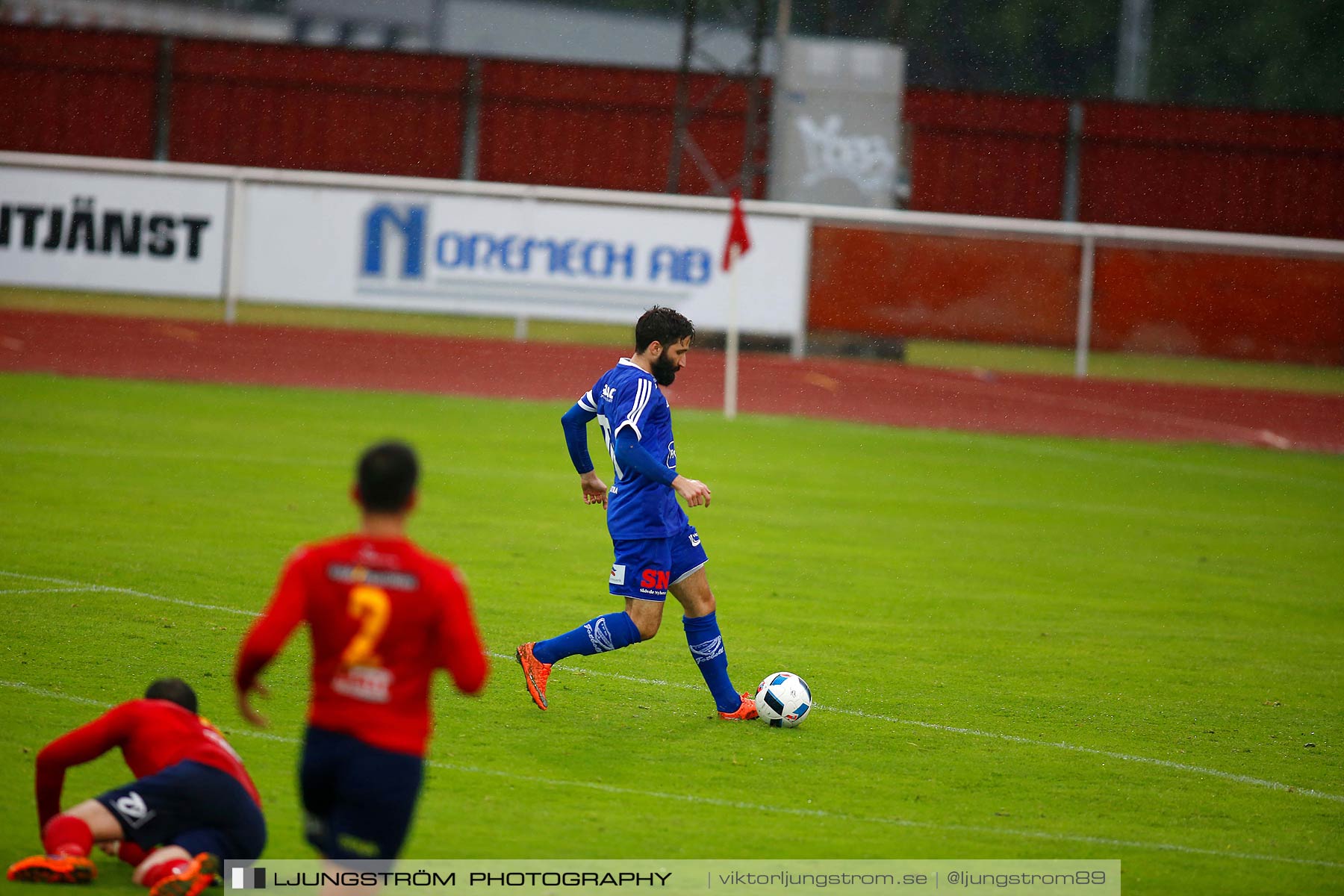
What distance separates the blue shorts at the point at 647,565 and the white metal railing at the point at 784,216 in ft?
58.8

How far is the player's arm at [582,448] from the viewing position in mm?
7578

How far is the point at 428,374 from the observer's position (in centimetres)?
2380

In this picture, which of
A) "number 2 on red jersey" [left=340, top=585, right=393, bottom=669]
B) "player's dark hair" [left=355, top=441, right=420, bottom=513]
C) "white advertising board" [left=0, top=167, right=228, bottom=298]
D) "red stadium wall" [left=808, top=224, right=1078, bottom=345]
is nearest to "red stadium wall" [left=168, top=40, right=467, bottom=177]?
"white advertising board" [left=0, top=167, right=228, bottom=298]

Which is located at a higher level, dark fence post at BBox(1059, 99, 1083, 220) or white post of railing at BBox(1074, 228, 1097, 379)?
dark fence post at BBox(1059, 99, 1083, 220)

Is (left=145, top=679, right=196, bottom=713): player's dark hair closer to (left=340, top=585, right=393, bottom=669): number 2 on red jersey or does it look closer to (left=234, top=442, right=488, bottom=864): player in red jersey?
(left=234, top=442, right=488, bottom=864): player in red jersey

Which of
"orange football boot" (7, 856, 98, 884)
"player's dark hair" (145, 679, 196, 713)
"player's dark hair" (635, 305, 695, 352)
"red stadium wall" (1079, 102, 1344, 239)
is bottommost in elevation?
"orange football boot" (7, 856, 98, 884)

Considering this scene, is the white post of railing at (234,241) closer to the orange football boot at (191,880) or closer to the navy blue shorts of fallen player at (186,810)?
the navy blue shorts of fallen player at (186,810)

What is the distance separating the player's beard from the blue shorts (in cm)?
76

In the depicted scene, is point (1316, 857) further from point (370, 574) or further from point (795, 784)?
point (370, 574)

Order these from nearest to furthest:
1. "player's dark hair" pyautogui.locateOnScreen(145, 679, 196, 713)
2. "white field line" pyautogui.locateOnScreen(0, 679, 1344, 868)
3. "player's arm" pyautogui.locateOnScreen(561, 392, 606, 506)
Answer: "player's dark hair" pyautogui.locateOnScreen(145, 679, 196, 713), "white field line" pyautogui.locateOnScreen(0, 679, 1344, 868), "player's arm" pyautogui.locateOnScreen(561, 392, 606, 506)

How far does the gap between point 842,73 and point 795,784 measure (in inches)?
1174

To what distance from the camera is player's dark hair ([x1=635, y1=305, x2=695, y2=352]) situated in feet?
23.7

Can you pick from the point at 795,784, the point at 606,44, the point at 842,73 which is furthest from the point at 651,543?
the point at 606,44

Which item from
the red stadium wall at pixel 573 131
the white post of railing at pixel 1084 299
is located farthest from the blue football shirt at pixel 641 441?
the red stadium wall at pixel 573 131
